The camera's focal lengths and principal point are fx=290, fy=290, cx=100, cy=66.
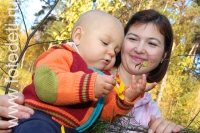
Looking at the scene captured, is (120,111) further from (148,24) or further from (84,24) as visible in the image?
(148,24)

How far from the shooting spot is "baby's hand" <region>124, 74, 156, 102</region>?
4.16 feet

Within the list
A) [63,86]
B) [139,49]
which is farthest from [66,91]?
[139,49]

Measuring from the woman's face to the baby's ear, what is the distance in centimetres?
69

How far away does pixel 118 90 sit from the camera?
1393 millimetres

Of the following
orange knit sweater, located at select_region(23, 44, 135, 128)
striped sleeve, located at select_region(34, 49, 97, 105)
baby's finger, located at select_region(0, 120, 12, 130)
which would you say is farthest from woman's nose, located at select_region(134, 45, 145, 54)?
baby's finger, located at select_region(0, 120, 12, 130)

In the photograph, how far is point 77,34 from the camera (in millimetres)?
1571

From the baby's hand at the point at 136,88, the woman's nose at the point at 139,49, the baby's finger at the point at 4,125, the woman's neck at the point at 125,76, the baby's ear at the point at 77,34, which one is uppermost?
the baby's ear at the point at 77,34

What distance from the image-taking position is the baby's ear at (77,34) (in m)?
1.56

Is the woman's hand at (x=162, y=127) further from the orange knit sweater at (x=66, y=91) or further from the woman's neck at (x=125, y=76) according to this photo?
the woman's neck at (x=125, y=76)

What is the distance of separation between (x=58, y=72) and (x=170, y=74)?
45.6ft

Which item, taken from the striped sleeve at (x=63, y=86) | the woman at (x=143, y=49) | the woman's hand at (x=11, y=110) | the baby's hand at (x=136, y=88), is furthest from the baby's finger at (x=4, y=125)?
the woman at (x=143, y=49)

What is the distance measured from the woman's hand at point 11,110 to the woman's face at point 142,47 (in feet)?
3.38

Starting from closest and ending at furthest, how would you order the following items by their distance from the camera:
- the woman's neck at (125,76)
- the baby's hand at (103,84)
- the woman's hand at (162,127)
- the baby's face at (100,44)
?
the baby's hand at (103,84), the woman's hand at (162,127), the baby's face at (100,44), the woman's neck at (125,76)

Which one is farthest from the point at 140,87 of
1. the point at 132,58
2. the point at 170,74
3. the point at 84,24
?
the point at 170,74
